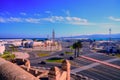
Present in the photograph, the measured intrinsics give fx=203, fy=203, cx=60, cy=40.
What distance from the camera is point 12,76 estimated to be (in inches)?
168

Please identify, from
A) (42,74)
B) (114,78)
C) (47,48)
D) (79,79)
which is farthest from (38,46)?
(42,74)

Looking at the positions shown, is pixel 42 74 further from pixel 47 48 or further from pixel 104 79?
pixel 47 48

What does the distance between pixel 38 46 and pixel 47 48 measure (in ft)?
24.5

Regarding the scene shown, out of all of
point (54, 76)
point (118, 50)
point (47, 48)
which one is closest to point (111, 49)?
point (118, 50)

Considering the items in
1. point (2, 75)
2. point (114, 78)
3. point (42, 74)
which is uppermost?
point (2, 75)

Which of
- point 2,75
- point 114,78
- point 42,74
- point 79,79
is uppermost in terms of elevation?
point 2,75

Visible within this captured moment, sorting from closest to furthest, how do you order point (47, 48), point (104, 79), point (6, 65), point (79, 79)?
point (6, 65), point (79, 79), point (104, 79), point (47, 48)

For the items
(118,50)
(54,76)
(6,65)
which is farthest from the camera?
(118,50)

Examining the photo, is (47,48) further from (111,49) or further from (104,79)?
(104,79)

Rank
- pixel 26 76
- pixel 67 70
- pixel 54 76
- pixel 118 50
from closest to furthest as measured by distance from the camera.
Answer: pixel 26 76
pixel 54 76
pixel 67 70
pixel 118 50

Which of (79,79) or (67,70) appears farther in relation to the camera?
(79,79)

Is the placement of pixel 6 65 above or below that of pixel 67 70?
above

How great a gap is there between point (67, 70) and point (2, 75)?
9850 millimetres

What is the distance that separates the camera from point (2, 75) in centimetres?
476
